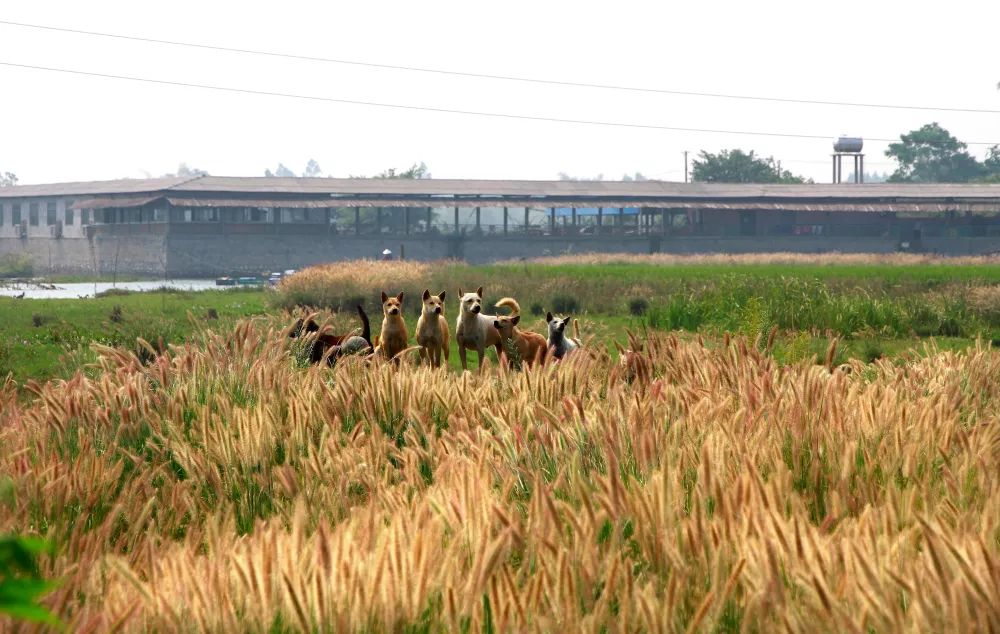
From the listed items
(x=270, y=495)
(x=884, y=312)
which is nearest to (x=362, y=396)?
(x=270, y=495)

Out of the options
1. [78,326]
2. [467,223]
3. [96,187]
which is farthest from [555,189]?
[78,326]

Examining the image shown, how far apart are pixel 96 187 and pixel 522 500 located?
73.1 m

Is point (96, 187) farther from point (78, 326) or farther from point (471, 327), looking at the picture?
point (471, 327)

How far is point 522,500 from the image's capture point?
5152 millimetres

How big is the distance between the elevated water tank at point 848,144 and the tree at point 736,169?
5.06m

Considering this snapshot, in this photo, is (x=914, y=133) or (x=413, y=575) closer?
(x=413, y=575)

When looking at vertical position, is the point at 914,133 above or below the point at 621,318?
above

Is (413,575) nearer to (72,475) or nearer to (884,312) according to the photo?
(72,475)

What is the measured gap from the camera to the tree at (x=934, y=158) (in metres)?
127

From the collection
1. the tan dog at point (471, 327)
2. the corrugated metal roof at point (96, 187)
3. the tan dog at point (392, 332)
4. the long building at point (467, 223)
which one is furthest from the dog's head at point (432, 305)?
the corrugated metal roof at point (96, 187)

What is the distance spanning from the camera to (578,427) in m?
5.73

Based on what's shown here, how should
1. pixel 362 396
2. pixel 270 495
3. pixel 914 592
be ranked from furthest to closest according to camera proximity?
pixel 362 396, pixel 270 495, pixel 914 592

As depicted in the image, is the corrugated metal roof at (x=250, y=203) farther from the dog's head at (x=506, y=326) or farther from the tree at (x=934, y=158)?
the tree at (x=934, y=158)

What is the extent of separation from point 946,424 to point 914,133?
130462 millimetres
